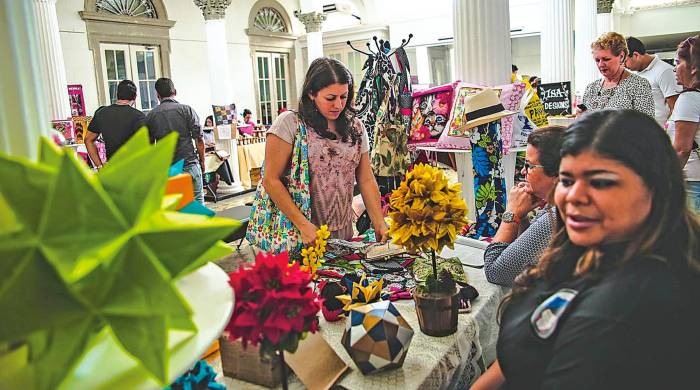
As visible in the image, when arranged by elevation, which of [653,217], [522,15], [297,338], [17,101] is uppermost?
[522,15]

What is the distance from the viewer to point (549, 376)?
1.01 metres

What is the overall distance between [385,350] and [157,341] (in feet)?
A: 2.69

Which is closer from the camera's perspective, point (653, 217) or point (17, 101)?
point (17, 101)

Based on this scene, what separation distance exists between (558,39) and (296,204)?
243 inches

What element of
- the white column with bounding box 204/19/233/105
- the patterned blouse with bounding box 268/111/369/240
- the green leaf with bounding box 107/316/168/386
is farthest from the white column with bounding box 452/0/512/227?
the white column with bounding box 204/19/233/105

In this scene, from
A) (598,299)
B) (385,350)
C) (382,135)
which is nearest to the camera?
(598,299)

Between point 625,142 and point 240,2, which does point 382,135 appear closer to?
point 625,142

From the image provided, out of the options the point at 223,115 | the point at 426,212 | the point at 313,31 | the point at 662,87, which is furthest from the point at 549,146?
the point at 313,31

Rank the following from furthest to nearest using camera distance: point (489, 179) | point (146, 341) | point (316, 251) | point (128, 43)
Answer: point (128, 43) < point (489, 179) < point (316, 251) < point (146, 341)

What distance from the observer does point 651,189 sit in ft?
3.28

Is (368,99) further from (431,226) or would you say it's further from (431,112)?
(431,226)

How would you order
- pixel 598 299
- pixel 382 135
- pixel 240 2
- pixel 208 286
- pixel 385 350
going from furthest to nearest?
pixel 240 2 → pixel 382 135 → pixel 385 350 → pixel 598 299 → pixel 208 286

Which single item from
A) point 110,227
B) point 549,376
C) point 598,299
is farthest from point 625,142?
point 110,227

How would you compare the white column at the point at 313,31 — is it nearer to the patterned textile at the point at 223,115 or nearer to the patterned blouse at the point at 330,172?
the patterned textile at the point at 223,115
